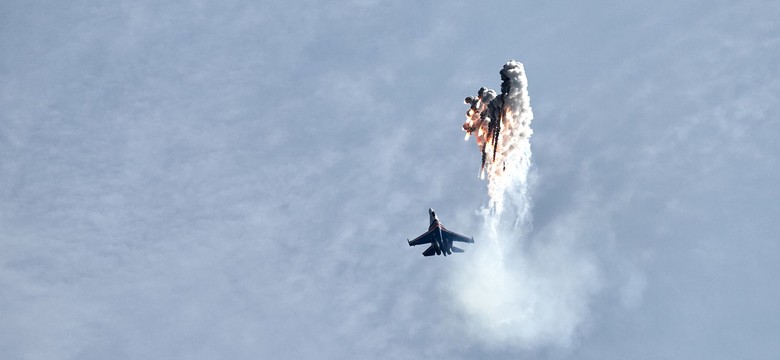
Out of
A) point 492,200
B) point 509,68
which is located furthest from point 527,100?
point 492,200

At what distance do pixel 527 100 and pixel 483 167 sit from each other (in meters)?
15.9

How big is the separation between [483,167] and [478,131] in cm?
699

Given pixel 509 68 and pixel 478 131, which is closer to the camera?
pixel 509 68

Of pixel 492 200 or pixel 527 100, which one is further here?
pixel 492 200

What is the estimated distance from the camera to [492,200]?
192 m

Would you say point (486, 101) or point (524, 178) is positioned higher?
point (486, 101)

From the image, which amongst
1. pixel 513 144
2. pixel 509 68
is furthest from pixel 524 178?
pixel 509 68

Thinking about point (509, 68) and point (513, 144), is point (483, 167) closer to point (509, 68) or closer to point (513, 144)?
point (513, 144)

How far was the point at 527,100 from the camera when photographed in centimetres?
17938

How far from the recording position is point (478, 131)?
622ft

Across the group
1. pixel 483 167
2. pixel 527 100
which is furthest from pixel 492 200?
pixel 527 100

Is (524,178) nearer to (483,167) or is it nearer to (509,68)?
(483,167)

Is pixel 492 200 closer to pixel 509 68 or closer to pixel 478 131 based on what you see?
pixel 478 131

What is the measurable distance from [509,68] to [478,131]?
1676 cm
